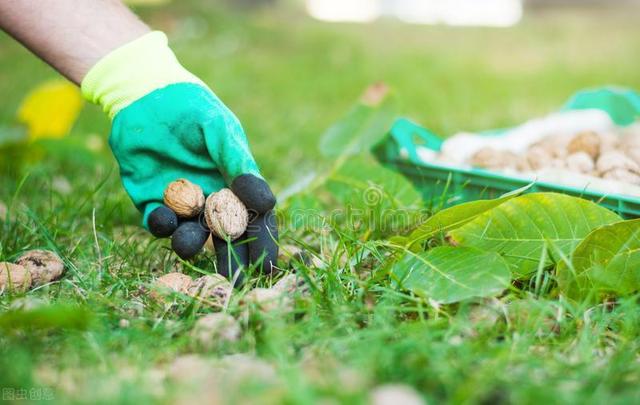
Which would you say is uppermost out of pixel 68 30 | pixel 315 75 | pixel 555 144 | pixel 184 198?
pixel 68 30

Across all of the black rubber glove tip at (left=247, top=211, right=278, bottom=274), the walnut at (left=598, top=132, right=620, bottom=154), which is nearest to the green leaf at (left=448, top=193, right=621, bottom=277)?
the black rubber glove tip at (left=247, top=211, right=278, bottom=274)

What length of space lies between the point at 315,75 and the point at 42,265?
3594mm

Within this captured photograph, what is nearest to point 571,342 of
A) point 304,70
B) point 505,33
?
point 304,70

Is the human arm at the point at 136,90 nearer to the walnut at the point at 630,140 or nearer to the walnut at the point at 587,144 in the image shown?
the walnut at the point at 587,144

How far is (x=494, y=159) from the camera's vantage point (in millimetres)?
1684

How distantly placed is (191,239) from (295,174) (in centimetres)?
111

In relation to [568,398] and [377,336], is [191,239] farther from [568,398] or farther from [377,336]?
[568,398]

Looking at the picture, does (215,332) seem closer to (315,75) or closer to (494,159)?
(494,159)

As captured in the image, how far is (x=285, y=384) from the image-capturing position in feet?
2.51

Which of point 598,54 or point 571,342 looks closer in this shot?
point 571,342

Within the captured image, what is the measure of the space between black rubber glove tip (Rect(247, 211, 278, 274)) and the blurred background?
2.21 ft

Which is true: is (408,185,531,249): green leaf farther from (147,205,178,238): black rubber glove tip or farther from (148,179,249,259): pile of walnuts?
(147,205,178,238): black rubber glove tip

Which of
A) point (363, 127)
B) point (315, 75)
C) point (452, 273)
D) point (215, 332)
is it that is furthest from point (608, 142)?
point (315, 75)

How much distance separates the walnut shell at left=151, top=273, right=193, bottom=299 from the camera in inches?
43.5
